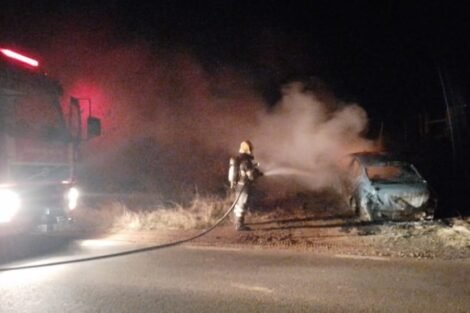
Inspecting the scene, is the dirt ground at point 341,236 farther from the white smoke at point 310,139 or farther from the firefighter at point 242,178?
the white smoke at point 310,139

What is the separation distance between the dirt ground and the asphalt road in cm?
67

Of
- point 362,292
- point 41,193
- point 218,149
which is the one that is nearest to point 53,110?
point 41,193

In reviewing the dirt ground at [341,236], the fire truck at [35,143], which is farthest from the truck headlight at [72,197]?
the dirt ground at [341,236]

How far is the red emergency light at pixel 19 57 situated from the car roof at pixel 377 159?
6.87 meters

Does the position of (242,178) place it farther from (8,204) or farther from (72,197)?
(8,204)

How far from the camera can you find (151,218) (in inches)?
447

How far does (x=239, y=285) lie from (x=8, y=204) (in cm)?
348

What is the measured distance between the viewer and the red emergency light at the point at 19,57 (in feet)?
26.0

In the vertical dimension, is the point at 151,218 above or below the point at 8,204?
below

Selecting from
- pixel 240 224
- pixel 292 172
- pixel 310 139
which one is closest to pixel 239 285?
pixel 240 224

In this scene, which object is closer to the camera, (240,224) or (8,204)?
(8,204)

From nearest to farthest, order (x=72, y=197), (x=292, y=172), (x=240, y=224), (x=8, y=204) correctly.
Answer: (x=8, y=204)
(x=72, y=197)
(x=240, y=224)
(x=292, y=172)

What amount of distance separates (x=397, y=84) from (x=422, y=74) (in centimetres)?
121

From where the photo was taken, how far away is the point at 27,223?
7828mm
